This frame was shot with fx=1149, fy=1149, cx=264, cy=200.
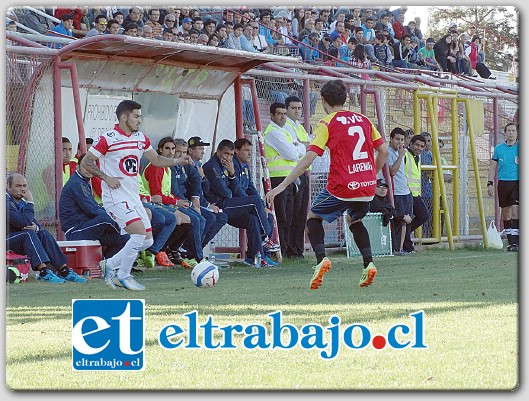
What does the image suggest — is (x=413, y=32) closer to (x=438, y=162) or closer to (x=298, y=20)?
(x=298, y=20)

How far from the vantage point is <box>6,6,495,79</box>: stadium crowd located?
569 inches

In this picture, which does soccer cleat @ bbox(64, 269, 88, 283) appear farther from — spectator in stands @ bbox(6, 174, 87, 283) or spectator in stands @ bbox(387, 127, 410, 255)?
spectator in stands @ bbox(387, 127, 410, 255)

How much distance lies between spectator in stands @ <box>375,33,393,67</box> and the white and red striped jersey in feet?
35.8

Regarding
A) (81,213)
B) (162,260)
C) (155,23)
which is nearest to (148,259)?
(162,260)

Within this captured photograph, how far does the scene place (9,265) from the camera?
10602 mm

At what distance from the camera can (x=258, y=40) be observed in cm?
1766

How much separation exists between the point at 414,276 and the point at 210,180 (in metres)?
3.02

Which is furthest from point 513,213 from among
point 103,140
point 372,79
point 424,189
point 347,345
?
point 347,345

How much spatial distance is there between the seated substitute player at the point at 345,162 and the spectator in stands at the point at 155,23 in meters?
5.76

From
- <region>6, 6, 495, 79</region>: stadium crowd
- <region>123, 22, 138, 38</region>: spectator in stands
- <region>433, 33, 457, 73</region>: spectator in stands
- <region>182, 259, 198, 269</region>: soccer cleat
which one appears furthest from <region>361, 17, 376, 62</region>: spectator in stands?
<region>182, 259, 198, 269</region>: soccer cleat

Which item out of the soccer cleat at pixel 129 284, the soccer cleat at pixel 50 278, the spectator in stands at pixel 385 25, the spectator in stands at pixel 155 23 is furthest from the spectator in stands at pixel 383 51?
the soccer cleat at pixel 129 284

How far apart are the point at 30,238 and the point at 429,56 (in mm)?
12990

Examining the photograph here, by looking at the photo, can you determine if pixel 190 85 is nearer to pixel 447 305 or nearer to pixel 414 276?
pixel 414 276

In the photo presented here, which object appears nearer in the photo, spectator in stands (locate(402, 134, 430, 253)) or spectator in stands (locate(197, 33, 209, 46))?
spectator in stands (locate(197, 33, 209, 46))
